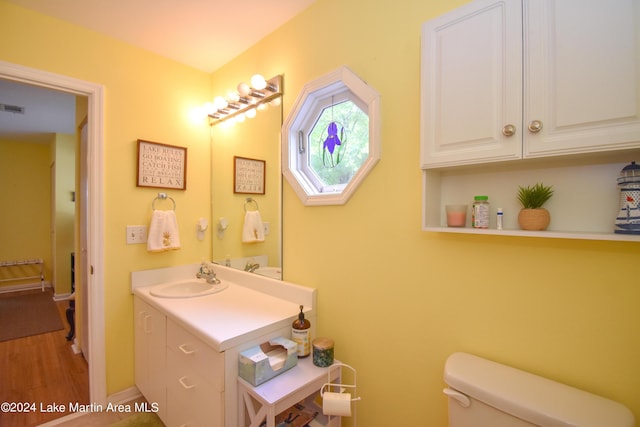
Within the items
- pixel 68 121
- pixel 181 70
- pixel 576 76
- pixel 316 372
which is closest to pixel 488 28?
pixel 576 76

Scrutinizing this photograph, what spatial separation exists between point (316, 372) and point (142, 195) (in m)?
1.61

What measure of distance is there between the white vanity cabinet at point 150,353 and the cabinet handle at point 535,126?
1782 mm

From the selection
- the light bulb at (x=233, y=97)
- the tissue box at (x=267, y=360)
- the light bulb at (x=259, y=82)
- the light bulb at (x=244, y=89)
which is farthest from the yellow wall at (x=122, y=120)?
the tissue box at (x=267, y=360)

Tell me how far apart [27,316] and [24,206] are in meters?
2.03

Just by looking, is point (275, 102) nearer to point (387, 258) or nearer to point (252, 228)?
point (252, 228)

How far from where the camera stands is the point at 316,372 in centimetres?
120

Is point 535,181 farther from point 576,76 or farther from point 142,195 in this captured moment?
point 142,195

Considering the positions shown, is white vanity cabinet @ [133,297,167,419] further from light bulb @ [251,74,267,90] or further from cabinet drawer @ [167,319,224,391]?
light bulb @ [251,74,267,90]

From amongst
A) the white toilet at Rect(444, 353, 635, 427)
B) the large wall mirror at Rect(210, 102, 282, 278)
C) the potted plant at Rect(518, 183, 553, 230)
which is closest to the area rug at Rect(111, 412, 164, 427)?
the large wall mirror at Rect(210, 102, 282, 278)

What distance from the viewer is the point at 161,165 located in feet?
6.53

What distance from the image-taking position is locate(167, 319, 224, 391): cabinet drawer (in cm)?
112

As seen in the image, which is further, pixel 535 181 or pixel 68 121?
pixel 68 121

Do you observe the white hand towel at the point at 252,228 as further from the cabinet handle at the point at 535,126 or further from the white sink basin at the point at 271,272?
the cabinet handle at the point at 535,126

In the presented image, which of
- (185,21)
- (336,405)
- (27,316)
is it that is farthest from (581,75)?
(27,316)
